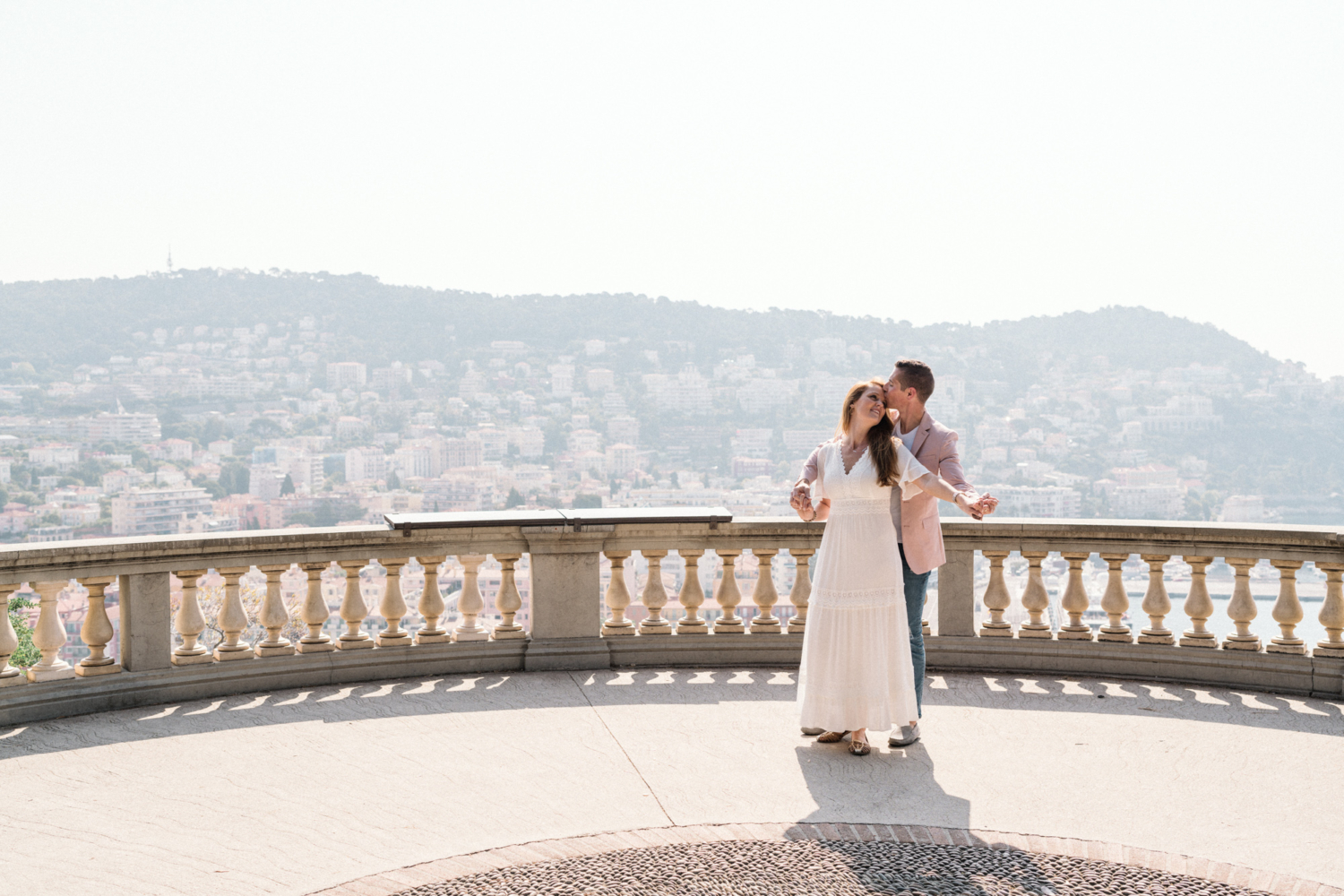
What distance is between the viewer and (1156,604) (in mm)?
6727

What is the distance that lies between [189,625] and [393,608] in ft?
3.90

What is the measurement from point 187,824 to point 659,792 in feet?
6.28

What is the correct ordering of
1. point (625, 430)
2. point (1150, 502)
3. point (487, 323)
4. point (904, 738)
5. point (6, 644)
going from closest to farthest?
point (904, 738)
point (6, 644)
point (1150, 502)
point (625, 430)
point (487, 323)

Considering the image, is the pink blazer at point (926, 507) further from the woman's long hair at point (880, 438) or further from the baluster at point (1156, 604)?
the baluster at point (1156, 604)

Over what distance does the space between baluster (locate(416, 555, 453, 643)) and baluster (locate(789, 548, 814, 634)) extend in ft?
7.53

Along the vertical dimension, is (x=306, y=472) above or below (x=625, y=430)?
below

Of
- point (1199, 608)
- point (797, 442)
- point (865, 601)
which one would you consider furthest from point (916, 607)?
point (797, 442)

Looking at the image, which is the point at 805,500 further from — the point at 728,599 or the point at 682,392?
the point at 682,392

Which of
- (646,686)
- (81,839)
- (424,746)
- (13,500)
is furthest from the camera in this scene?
(13,500)

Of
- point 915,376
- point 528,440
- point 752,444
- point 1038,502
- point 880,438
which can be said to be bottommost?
point 1038,502

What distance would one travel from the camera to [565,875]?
3623 mm

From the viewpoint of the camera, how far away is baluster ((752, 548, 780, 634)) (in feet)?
23.0

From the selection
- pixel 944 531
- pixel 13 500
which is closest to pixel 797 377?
pixel 13 500

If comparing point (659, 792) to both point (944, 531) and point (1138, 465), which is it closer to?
point (944, 531)
